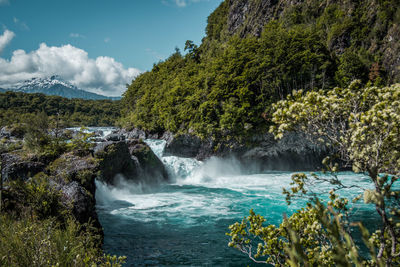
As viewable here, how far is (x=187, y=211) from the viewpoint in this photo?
41.3ft

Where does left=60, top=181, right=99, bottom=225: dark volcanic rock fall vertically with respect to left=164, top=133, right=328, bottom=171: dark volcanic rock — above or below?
below

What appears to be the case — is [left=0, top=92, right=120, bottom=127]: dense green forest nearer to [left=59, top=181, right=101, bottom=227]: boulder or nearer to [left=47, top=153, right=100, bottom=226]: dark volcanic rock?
[left=47, top=153, right=100, bottom=226]: dark volcanic rock

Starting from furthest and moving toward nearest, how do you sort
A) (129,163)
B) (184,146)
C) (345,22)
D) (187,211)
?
(345,22)
(184,146)
(129,163)
(187,211)

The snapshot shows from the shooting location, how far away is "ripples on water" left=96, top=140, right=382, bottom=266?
26.6 feet

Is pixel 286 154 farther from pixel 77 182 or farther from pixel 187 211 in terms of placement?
pixel 77 182

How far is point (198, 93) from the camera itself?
26828 millimetres

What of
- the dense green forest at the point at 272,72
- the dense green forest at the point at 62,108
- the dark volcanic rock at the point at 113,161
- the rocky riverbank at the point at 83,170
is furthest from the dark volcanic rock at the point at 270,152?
the dense green forest at the point at 62,108

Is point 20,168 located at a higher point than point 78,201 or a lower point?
higher

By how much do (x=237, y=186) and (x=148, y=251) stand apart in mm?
11099

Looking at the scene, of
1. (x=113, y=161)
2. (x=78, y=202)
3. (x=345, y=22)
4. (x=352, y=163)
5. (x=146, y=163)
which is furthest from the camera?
(x=345, y=22)

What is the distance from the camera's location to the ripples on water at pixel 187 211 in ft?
26.6

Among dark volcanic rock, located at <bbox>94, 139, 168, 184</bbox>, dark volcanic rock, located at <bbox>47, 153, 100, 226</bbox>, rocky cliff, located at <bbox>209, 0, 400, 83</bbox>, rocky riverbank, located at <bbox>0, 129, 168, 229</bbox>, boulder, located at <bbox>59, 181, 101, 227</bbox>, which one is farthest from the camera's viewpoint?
rocky cliff, located at <bbox>209, 0, 400, 83</bbox>

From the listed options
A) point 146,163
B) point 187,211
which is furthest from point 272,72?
point 187,211

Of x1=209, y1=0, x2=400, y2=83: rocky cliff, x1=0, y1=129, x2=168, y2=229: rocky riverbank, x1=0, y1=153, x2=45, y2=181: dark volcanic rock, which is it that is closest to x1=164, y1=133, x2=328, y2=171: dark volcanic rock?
x1=0, y1=129, x2=168, y2=229: rocky riverbank
